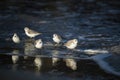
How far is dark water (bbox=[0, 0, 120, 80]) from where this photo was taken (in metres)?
13.1

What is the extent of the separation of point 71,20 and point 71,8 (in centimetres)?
510

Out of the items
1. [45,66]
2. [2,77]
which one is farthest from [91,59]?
[2,77]

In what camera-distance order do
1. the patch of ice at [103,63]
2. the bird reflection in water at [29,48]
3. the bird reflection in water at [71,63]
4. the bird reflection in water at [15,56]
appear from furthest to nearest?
the bird reflection in water at [29,48] < the bird reflection in water at [15,56] < the bird reflection in water at [71,63] < the patch of ice at [103,63]

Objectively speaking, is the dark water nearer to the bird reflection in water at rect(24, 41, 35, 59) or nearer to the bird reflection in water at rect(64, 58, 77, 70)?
the bird reflection in water at rect(24, 41, 35, 59)

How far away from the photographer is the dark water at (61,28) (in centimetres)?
1311

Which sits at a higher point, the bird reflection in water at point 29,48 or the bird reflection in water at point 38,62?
the bird reflection in water at point 29,48

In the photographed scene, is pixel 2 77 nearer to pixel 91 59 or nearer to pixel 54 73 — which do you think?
pixel 54 73

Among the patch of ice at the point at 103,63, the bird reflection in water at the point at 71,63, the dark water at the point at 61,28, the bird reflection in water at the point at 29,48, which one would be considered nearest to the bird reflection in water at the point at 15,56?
the dark water at the point at 61,28

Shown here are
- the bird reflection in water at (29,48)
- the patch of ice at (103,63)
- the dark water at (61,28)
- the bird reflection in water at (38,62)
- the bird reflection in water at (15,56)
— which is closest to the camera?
the patch of ice at (103,63)

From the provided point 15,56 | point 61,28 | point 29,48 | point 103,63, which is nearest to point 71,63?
point 103,63

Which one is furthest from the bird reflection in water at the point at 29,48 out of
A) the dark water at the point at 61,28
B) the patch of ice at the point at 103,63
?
the patch of ice at the point at 103,63

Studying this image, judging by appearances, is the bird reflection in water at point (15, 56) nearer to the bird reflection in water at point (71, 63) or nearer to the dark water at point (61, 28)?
the dark water at point (61, 28)

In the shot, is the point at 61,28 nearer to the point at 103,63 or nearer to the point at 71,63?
the point at 71,63

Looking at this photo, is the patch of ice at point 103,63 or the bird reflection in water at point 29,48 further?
the bird reflection in water at point 29,48
